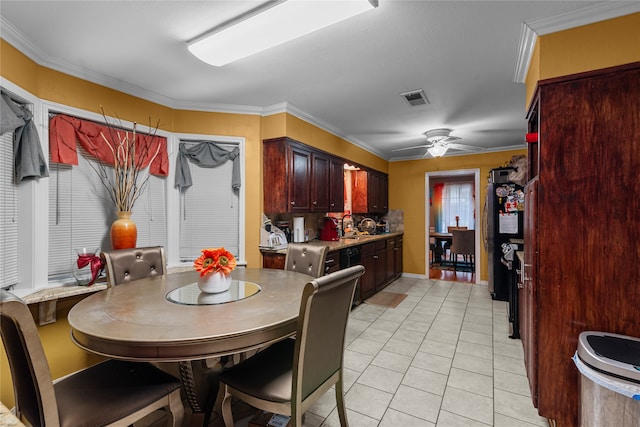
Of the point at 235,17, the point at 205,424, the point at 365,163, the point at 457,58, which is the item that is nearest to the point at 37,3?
the point at 235,17

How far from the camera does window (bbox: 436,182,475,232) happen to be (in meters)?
8.03

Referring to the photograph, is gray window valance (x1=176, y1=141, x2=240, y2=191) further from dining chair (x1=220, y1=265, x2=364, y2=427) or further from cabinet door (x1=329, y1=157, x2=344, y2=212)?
dining chair (x1=220, y1=265, x2=364, y2=427)

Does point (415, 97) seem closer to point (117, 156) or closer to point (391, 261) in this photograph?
point (117, 156)

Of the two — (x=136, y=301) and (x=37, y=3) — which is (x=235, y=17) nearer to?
(x=37, y=3)

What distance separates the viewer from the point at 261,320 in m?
1.38

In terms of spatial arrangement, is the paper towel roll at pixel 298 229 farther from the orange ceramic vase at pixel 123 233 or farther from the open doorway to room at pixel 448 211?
the open doorway to room at pixel 448 211

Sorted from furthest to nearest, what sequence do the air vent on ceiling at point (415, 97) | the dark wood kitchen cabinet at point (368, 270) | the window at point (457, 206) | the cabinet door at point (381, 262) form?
the window at point (457, 206) → the cabinet door at point (381, 262) → the dark wood kitchen cabinet at point (368, 270) → the air vent on ceiling at point (415, 97)

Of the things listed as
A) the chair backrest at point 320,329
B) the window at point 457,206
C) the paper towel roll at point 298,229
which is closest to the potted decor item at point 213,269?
the chair backrest at point 320,329

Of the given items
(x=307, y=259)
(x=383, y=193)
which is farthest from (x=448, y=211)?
(x=307, y=259)

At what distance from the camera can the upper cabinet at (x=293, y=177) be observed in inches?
132

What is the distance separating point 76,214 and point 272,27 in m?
2.28

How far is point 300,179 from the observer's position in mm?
3574

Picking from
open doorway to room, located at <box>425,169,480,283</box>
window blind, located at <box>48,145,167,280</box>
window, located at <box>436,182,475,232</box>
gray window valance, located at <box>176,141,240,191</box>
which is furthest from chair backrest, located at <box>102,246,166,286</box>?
window, located at <box>436,182,475,232</box>

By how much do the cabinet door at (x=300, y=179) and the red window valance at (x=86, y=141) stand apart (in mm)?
1426
